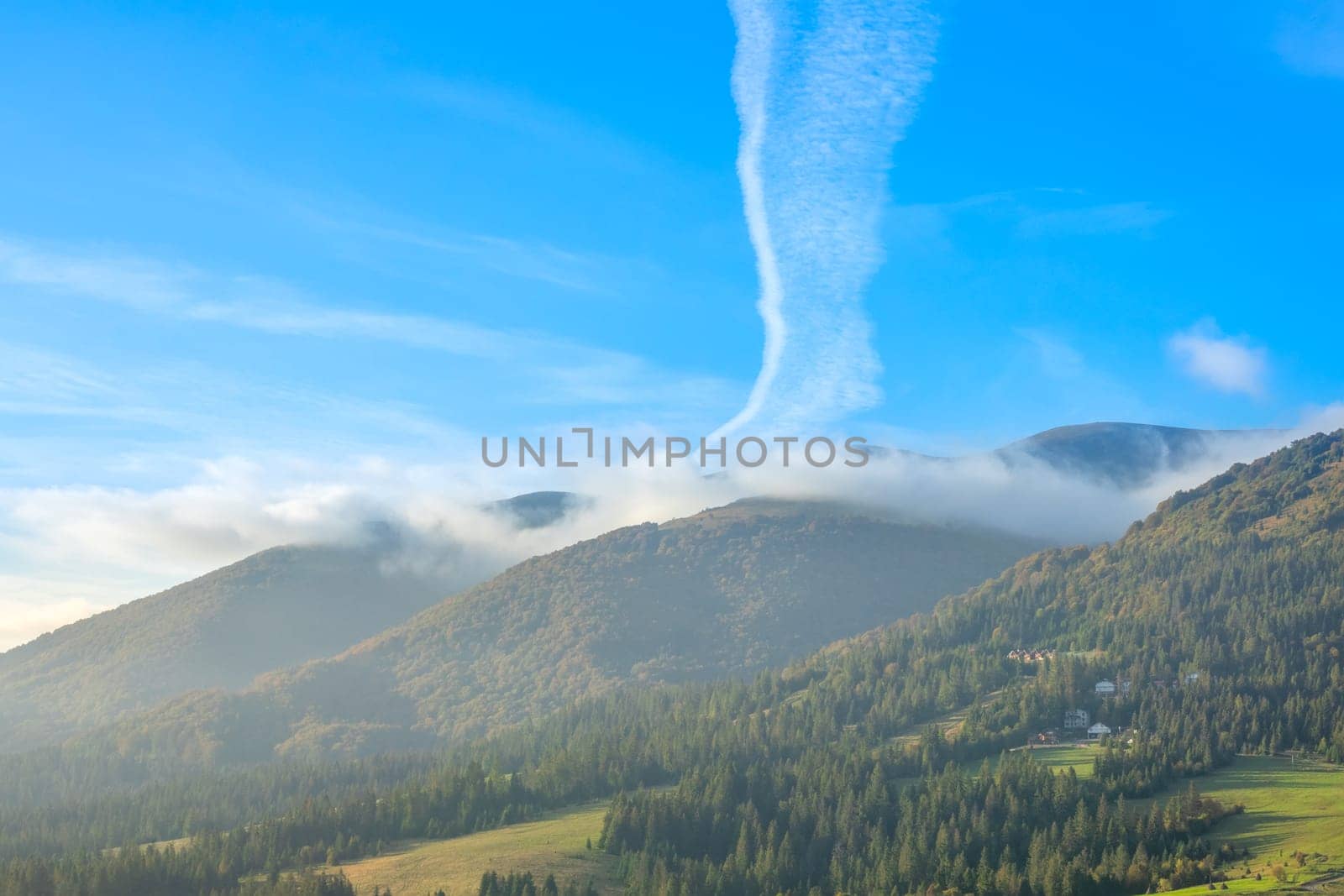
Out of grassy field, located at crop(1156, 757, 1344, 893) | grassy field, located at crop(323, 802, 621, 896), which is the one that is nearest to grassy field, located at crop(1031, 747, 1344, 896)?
grassy field, located at crop(1156, 757, 1344, 893)

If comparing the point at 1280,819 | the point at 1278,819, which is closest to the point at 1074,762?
the point at 1278,819

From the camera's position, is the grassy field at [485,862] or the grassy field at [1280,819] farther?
the grassy field at [485,862]

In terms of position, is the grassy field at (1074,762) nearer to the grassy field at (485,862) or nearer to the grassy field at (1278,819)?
the grassy field at (1278,819)

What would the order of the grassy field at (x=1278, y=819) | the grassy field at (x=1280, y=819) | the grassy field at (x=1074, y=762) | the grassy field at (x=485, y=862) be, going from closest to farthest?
the grassy field at (x=1278, y=819)
the grassy field at (x=1280, y=819)
the grassy field at (x=485, y=862)
the grassy field at (x=1074, y=762)

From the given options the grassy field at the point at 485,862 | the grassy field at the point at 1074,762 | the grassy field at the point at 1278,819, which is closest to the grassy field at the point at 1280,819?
the grassy field at the point at 1278,819

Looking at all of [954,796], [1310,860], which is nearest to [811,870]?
[954,796]

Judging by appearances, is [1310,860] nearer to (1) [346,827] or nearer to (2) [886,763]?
(2) [886,763]

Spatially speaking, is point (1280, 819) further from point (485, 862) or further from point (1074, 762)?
point (485, 862)

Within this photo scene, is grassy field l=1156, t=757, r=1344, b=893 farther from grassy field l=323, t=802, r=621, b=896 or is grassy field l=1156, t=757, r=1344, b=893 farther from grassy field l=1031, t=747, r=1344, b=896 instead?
grassy field l=323, t=802, r=621, b=896
